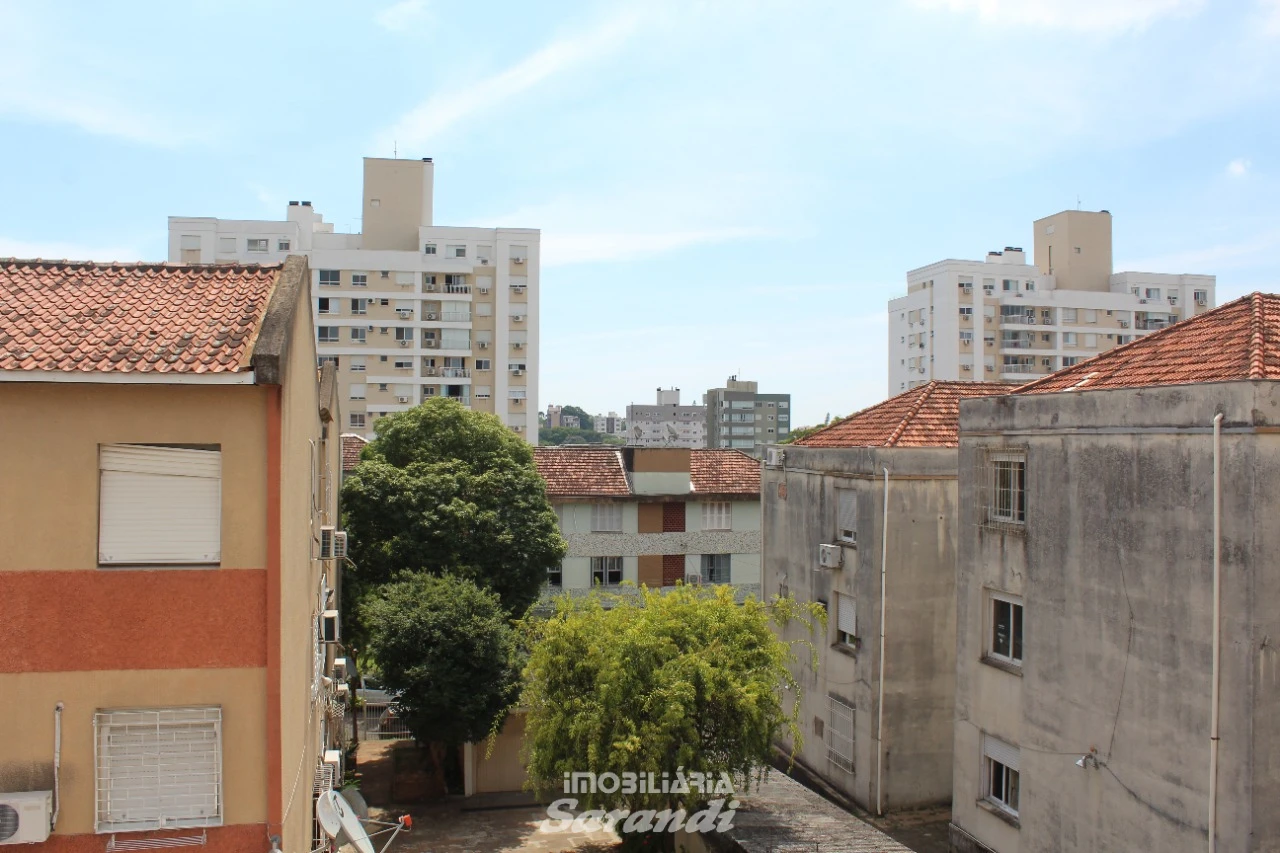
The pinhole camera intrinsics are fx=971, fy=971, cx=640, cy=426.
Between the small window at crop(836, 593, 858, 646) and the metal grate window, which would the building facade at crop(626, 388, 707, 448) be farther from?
the metal grate window

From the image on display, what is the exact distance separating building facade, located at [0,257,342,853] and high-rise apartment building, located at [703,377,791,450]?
13700 cm

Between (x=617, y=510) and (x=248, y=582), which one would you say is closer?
(x=248, y=582)

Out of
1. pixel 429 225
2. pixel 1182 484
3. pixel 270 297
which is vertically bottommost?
pixel 1182 484

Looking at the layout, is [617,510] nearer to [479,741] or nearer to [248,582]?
[479,741]

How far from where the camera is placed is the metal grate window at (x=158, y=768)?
988 cm

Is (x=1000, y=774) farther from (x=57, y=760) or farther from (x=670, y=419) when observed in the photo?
(x=670, y=419)

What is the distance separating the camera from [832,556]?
22922 mm

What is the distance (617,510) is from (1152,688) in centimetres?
2267

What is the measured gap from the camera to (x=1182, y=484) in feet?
43.3

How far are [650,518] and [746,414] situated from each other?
114 m

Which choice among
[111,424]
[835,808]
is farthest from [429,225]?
[111,424]

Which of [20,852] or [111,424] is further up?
[111,424]

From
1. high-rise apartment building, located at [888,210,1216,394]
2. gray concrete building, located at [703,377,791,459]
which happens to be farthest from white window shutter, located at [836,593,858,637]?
gray concrete building, located at [703,377,791,459]

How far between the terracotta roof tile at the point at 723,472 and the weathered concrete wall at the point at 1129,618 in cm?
1816
